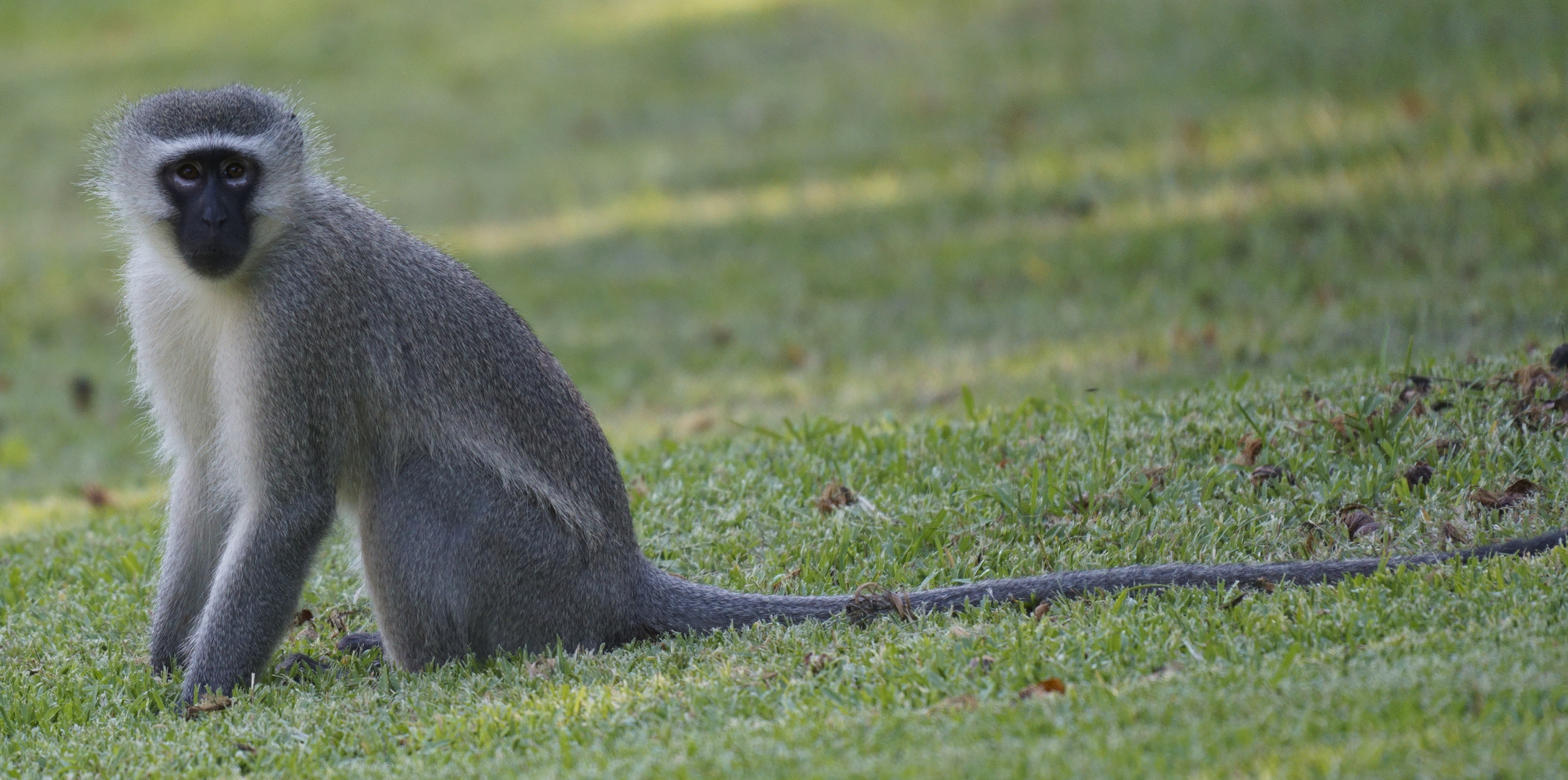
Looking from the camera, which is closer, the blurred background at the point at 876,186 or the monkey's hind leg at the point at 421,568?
the monkey's hind leg at the point at 421,568

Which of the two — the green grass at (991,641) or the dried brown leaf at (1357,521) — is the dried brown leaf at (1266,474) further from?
the dried brown leaf at (1357,521)

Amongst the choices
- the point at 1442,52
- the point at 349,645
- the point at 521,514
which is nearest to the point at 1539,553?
the point at 521,514

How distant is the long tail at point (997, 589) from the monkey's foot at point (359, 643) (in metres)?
1.06

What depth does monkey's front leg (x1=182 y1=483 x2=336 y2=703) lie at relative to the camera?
16.3ft

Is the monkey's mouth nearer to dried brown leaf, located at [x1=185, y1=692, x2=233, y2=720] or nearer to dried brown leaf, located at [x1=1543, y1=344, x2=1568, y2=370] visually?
dried brown leaf, located at [x1=185, y1=692, x2=233, y2=720]

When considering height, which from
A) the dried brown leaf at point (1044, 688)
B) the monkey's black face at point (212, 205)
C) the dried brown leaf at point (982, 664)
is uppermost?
the monkey's black face at point (212, 205)

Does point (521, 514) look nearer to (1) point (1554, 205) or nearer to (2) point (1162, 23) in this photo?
(1) point (1554, 205)

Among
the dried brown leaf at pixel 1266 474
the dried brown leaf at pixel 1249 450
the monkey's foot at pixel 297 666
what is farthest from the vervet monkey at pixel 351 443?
the dried brown leaf at pixel 1249 450

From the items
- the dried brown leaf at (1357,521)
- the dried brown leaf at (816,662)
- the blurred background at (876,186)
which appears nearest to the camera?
the dried brown leaf at (816,662)

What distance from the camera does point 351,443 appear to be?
5125 mm

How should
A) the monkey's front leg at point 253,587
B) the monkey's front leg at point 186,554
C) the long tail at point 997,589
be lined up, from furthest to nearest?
the monkey's front leg at point 186,554
the monkey's front leg at point 253,587
the long tail at point 997,589

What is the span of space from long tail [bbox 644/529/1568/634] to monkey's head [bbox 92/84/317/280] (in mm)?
1781

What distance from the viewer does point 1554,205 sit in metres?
10.5

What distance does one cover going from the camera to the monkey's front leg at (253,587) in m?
4.98
